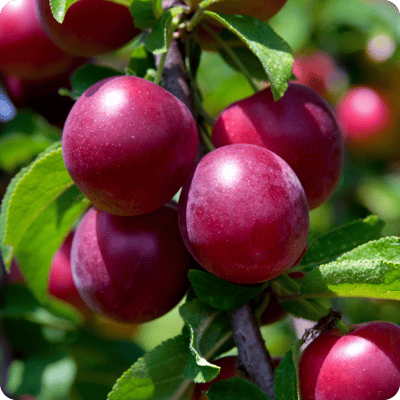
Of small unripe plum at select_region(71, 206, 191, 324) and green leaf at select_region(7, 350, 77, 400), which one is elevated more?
small unripe plum at select_region(71, 206, 191, 324)

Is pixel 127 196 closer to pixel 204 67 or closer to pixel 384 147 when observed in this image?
pixel 204 67

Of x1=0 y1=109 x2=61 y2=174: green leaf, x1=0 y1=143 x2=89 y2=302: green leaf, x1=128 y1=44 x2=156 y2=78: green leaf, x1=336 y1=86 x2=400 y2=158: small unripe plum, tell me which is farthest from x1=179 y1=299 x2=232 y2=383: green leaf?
x1=336 y1=86 x2=400 y2=158: small unripe plum

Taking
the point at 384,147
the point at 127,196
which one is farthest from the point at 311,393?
the point at 384,147

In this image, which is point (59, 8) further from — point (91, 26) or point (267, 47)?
point (267, 47)

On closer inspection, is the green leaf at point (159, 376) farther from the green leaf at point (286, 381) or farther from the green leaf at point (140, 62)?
the green leaf at point (140, 62)

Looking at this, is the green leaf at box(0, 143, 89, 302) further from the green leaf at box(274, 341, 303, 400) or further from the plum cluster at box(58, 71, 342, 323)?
the green leaf at box(274, 341, 303, 400)

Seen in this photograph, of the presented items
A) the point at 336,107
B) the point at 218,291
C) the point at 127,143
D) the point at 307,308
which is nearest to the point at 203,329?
the point at 218,291
